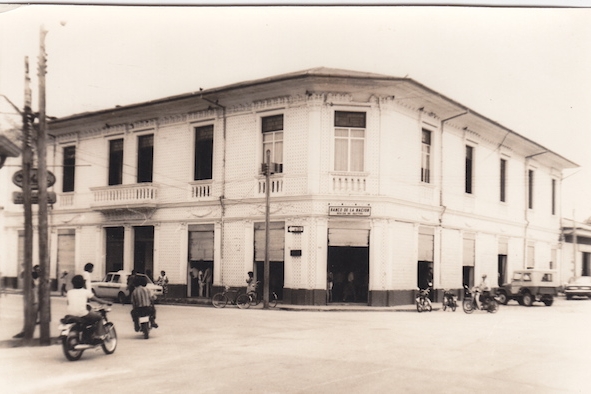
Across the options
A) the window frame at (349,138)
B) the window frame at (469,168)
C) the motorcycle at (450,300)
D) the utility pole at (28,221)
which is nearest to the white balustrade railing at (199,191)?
the utility pole at (28,221)

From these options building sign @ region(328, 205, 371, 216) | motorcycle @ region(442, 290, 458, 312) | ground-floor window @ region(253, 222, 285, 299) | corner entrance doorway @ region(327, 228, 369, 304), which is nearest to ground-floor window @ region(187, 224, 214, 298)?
ground-floor window @ region(253, 222, 285, 299)

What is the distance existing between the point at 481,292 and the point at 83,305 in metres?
6.47

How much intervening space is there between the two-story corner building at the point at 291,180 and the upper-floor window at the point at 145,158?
19 mm

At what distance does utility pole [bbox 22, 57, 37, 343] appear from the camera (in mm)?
7055

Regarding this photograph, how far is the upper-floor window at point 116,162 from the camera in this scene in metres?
7.61

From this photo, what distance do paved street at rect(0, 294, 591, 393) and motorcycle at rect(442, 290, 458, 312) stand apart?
0.84 feet

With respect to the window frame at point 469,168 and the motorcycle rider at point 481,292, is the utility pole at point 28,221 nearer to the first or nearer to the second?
the window frame at point 469,168

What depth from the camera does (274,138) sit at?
942 cm

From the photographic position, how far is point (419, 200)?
9.06 metres

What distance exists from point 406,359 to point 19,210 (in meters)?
5.51

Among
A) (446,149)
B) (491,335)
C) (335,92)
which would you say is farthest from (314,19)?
(491,335)

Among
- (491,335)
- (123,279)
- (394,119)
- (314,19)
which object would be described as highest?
(314,19)

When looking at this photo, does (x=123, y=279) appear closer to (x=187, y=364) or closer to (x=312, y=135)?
(x=187, y=364)

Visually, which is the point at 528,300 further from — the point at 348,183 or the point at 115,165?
the point at 115,165
